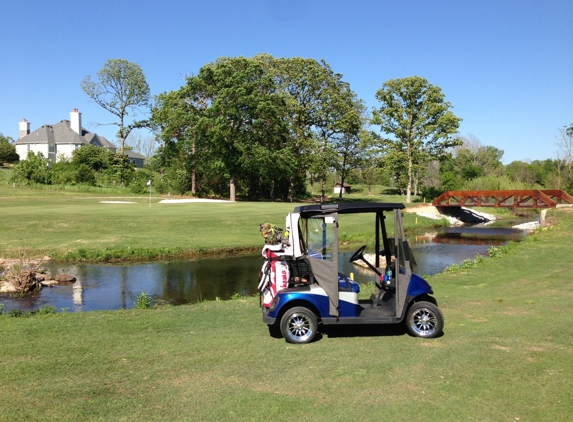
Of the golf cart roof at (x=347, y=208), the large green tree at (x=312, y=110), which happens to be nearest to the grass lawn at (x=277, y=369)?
the golf cart roof at (x=347, y=208)

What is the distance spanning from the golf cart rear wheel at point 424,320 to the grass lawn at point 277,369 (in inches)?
7.4

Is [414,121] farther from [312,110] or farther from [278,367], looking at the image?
[278,367]

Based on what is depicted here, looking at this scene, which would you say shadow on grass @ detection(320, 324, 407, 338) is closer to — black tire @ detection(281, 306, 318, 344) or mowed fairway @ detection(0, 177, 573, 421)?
mowed fairway @ detection(0, 177, 573, 421)

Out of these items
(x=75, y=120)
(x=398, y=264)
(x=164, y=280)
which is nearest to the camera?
(x=398, y=264)

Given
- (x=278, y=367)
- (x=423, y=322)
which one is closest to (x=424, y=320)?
(x=423, y=322)

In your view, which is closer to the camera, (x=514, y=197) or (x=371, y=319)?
(x=371, y=319)

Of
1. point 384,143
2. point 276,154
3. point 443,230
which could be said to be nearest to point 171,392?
point 443,230

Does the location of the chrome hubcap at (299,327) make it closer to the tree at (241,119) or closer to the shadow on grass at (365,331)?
the shadow on grass at (365,331)

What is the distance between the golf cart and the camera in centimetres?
766

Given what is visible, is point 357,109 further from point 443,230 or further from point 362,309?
point 362,309

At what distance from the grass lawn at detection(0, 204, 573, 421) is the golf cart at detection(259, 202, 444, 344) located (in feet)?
1.14

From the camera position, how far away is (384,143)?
213 feet

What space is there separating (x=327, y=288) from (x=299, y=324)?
74cm

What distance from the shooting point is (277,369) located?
645 cm
